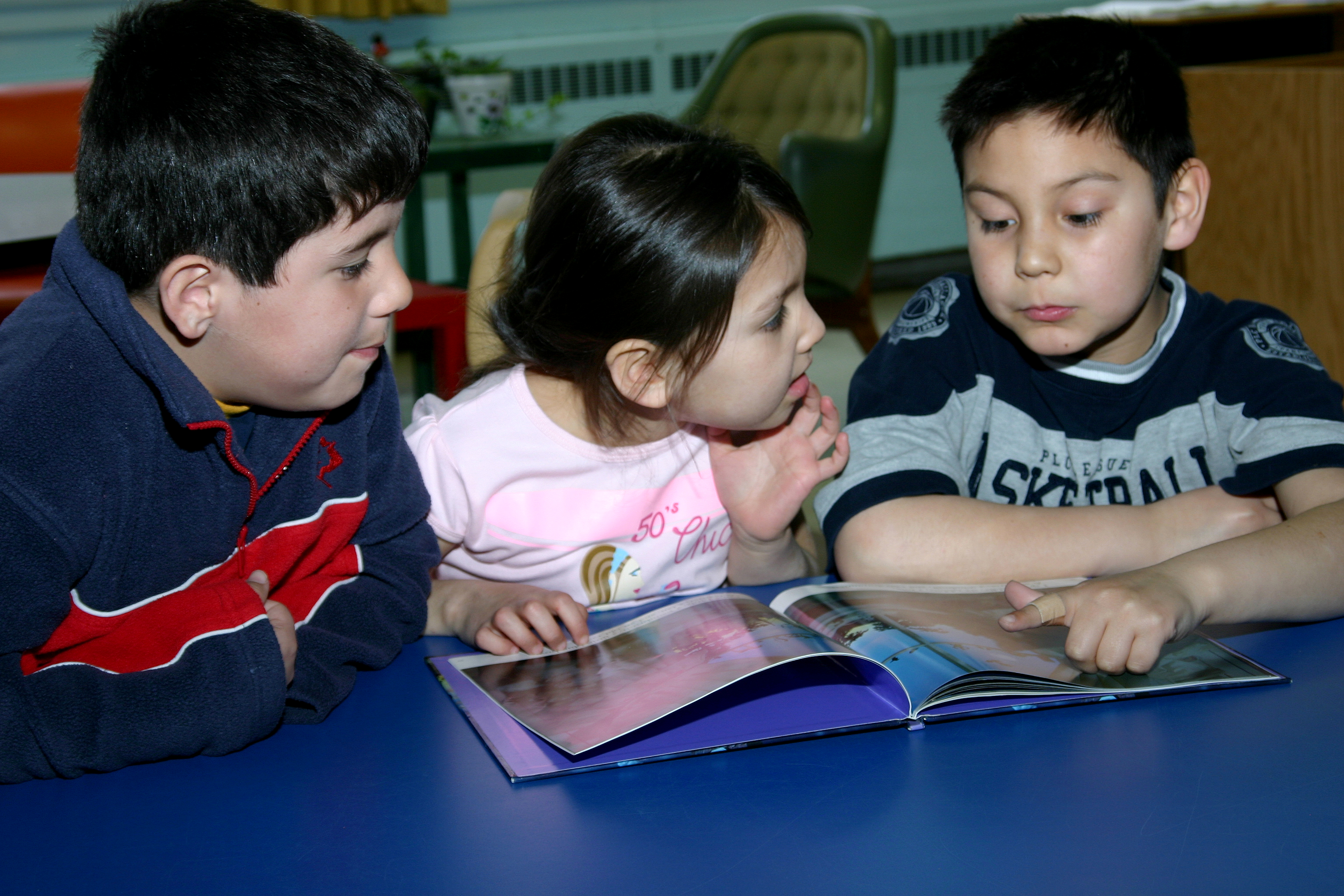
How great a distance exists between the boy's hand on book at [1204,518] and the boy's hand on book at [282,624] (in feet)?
2.21

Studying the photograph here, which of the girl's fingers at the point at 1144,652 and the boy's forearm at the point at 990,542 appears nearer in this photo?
the girl's fingers at the point at 1144,652

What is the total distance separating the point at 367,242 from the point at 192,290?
0.12 meters

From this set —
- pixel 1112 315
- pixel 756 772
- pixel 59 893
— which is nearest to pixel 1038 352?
pixel 1112 315

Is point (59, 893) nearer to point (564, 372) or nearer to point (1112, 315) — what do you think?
point (564, 372)

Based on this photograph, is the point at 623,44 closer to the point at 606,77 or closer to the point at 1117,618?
the point at 606,77

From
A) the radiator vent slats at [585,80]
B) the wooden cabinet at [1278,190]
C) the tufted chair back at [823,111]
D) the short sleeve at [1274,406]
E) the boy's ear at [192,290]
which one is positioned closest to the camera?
the boy's ear at [192,290]

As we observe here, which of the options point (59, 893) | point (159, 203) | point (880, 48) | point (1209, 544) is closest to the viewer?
point (59, 893)

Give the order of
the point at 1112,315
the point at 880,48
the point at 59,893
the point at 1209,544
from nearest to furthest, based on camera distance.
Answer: the point at 59,893 < the point at 1209,544 < the point at 1112,315 < the point at 880,48

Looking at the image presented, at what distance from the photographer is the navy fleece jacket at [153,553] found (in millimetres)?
664

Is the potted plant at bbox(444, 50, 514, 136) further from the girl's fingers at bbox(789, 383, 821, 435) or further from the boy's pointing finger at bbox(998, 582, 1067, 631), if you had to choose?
the boy's pointing finger at bbox(998, 582, 1067, 631)

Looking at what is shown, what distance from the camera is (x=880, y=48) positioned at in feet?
10.8

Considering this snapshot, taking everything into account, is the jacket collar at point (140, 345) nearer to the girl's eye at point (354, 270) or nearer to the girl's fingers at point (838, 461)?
the girl's eye at point (354, 270)

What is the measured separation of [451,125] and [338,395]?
333 centimetres

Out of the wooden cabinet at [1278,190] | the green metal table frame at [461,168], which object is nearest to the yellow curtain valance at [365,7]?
the green metal table frame at [461,168]
